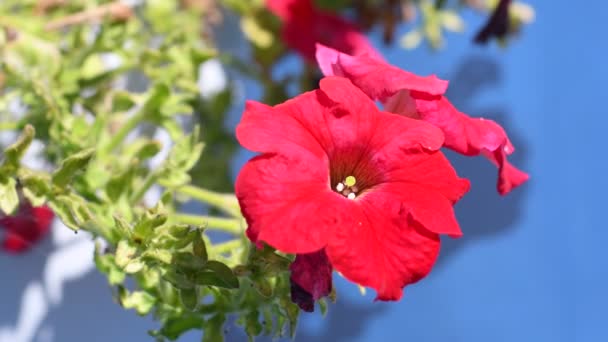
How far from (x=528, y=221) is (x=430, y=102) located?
1.91 ft

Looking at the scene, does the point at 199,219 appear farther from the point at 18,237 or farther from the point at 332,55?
the point at 18,237

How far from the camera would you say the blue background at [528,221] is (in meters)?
1.00

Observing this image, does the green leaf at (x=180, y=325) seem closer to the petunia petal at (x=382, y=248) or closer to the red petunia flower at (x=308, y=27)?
the petunia petal at (x=382, y=248)

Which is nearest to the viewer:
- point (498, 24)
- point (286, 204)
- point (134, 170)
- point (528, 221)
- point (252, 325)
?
point (286, 204)

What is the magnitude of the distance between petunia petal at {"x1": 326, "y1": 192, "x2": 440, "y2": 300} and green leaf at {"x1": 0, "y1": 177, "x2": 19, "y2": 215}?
28cm

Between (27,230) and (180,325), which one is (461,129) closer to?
(180,325)

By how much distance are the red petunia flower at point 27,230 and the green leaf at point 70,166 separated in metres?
0.22

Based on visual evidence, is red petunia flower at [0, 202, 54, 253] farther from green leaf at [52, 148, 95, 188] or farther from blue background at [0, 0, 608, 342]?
green leaf at [52, 148, 95, 188]

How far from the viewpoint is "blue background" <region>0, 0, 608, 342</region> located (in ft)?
3.29

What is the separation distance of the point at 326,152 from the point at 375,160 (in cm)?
4

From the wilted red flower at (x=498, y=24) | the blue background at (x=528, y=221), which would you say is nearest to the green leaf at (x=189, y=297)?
the blue background at (x=528, y=221)

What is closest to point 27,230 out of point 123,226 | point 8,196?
point 8,196

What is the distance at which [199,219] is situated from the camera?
2.23ft

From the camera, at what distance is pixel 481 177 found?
3.64 feet
